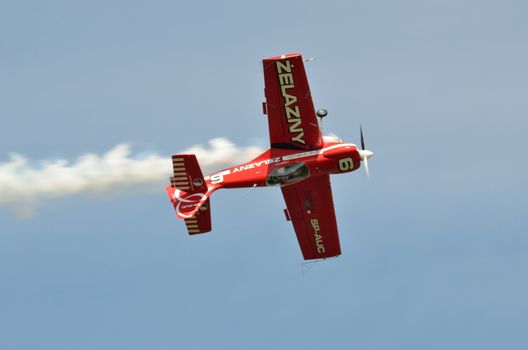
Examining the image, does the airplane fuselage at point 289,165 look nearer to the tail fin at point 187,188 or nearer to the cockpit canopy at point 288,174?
the cockpit canopy at point 288,174

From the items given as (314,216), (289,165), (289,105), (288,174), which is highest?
(289,105)

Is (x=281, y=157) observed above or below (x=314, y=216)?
above

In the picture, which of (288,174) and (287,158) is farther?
(288,174)

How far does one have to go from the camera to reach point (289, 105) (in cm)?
4678

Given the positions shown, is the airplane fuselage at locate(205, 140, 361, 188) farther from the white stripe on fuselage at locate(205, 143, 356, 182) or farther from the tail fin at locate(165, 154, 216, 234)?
the tail fin at locate(165, 154, 216, 234)

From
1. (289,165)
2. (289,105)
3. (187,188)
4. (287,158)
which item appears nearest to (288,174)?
(289,165)

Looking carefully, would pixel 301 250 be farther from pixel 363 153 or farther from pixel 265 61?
pixel 265 61

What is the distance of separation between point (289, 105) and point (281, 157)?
214cm

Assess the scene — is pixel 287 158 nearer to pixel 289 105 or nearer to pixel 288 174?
pixel 288 174

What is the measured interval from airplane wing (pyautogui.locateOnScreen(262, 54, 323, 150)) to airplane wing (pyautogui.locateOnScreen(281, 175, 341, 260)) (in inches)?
114

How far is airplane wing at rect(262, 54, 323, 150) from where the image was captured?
46.1 metres

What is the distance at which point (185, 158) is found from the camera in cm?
4662

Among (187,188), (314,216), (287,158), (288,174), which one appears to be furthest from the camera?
(314,216)

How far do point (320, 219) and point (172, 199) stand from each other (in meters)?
7.16
